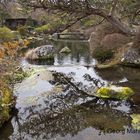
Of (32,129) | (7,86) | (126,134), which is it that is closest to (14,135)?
(32,129)

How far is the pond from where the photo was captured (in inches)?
505

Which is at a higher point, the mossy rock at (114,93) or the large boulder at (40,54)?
the mossy rock at (114,93)

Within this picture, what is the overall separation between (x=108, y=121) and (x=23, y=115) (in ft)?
13.8

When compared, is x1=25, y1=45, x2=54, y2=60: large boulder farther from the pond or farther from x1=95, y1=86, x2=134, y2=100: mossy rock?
x1=95, y1=86, x2=134, y2=100: mossy rock

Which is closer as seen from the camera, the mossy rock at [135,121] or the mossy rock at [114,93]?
the mossy rock at [135,121]

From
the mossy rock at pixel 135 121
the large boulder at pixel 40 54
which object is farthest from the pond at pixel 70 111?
the large boulder at pixel 40 54

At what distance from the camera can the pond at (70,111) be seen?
12.8 m

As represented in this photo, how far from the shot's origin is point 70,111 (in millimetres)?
15391

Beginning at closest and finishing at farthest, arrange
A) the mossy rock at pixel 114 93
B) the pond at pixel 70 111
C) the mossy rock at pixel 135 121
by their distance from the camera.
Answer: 1. the pond at pixel 70 111
2. the mossy rock at pixel 135 121
3. the mossy rock at pixel 114 93

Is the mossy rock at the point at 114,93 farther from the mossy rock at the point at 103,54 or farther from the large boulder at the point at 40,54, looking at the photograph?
the large boulder at the point at 40,54

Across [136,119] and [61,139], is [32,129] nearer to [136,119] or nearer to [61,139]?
[61,139]

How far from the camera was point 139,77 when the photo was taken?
22562mm

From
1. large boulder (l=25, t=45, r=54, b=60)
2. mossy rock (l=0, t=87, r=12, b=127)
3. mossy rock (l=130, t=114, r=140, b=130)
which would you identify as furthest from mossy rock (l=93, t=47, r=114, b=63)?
mossy rock (l=0, t=87, r=12, b=127)

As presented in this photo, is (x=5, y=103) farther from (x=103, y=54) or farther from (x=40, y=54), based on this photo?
(x=40, y=54)
